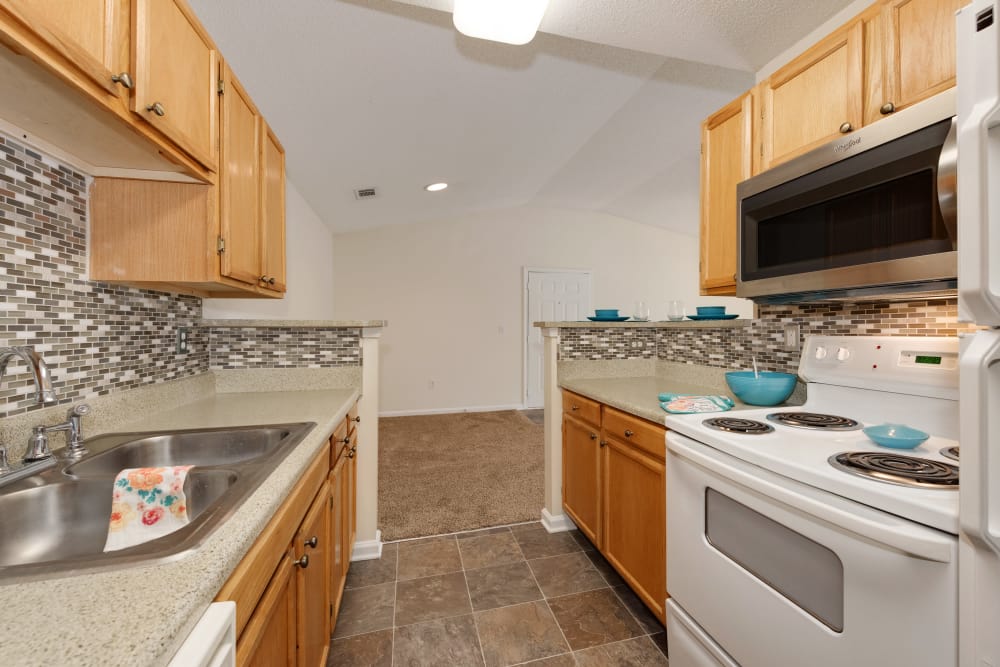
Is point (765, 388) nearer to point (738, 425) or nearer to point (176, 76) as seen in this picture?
point (738, 425)

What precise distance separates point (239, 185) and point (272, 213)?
43 cm

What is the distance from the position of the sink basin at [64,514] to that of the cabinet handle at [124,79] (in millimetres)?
842

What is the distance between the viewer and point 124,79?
2.81 feet

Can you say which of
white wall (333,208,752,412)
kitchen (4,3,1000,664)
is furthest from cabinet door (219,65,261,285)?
white wall (333,208,752,412)

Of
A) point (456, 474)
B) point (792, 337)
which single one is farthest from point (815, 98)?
point (456, 474)

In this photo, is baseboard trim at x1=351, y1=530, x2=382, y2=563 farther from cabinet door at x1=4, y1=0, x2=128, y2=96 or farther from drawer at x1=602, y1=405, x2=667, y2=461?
cabinet door at x1=4, y1=0, x2=128, y2=96

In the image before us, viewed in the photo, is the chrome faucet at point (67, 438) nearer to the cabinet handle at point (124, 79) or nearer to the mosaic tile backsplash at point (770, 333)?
the cabinet handle at point (124, 79)

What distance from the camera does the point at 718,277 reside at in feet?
5.74

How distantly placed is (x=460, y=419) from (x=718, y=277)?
3860 millimetres

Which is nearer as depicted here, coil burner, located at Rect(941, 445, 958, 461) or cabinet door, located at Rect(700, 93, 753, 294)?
coil burner, located at Rect(941, 445, 958, 461)

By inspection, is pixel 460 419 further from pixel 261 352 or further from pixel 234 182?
pixel 234 182

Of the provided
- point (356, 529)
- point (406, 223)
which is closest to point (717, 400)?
point (356, 529)

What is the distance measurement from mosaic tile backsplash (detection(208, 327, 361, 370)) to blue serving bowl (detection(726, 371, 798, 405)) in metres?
1.83

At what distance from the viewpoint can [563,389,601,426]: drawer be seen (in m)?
1.98
